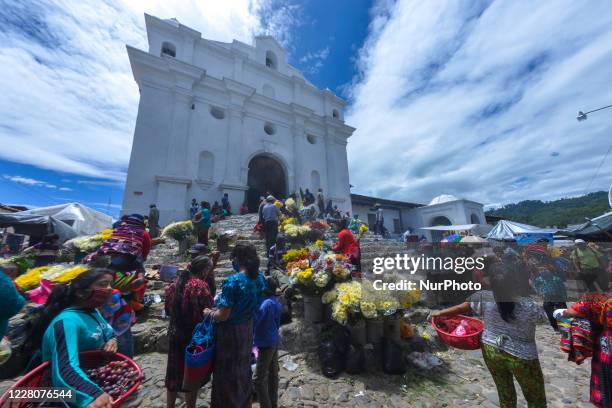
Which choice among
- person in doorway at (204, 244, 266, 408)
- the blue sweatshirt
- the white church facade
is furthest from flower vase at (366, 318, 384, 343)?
the white church facade

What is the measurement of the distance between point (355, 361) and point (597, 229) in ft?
39.3

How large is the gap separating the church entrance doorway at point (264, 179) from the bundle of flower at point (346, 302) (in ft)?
39.9

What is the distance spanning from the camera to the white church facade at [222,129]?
1245 centimetres

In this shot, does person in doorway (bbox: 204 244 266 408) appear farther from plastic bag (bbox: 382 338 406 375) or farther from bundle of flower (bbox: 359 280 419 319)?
plastic bag (bbox: 382 338 406 375)

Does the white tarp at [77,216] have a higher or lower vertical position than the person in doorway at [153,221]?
higher

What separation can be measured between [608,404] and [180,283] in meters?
4.09

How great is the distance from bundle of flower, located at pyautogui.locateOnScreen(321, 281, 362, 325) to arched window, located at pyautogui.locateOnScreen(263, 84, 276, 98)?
1770 cm

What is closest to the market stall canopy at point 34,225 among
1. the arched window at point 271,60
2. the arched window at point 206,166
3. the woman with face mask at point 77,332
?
the arched window at point 206,166

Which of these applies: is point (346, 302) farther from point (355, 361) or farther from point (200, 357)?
point (200, 357)

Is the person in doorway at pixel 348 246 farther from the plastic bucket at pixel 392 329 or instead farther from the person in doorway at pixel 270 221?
the person in doorway at pixel 270 221

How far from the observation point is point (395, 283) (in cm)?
388

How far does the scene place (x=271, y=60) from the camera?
19969 millimetres

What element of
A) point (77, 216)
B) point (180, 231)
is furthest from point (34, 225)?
point (180, 231)

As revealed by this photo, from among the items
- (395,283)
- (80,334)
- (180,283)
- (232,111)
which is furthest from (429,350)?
(232,111)
